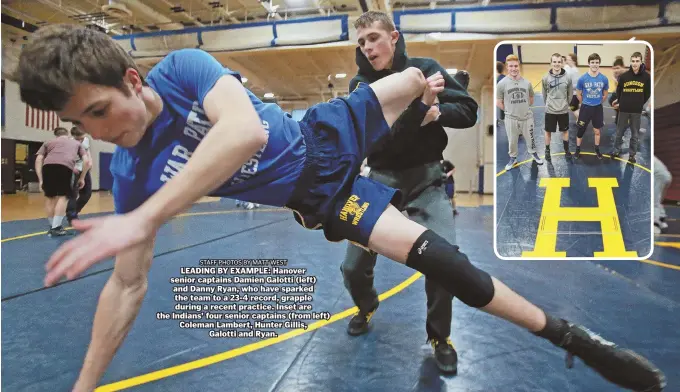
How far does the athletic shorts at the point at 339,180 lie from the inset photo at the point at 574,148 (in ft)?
5.39

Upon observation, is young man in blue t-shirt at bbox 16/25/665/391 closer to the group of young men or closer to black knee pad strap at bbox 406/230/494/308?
black knee pad strap at bbox 406/230/494/308

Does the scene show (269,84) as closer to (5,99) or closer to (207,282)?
(5,99)

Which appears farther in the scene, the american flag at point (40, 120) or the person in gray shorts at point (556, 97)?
the american flag at point (40, 120)

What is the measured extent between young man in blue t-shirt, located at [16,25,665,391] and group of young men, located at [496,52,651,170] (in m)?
1.46

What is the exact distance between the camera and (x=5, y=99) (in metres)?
11.1

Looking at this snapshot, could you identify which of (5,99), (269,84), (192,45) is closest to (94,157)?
(5,99)

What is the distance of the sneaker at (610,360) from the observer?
4.14 ft

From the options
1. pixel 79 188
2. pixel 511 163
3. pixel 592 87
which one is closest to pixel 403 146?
pixel 511 163

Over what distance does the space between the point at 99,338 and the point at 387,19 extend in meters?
1.67

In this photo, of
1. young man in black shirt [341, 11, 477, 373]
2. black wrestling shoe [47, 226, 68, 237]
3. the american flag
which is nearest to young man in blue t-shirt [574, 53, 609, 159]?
young man in black shirt [341, 11, 477, 373]

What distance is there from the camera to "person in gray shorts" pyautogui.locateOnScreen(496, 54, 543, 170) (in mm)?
2549

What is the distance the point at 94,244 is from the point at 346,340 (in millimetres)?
1427

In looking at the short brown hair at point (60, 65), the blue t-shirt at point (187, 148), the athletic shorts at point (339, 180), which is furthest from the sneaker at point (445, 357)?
the short brown hair at point (60, 65)

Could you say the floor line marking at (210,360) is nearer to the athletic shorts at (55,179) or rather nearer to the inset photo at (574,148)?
the inset photo at (574,148)
